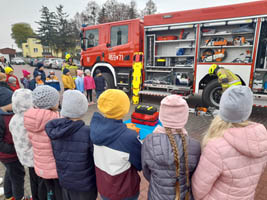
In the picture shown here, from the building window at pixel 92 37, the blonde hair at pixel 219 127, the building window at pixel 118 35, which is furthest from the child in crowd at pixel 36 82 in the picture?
the blonde hair at pixel 219 127

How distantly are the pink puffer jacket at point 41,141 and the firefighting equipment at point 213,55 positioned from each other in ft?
18.9

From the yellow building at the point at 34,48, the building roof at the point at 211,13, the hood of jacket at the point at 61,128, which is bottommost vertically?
the hood of jacket at the point at 61,128

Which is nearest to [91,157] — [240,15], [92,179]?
[92,179]

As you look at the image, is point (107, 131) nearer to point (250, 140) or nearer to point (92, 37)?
point (250, 140)

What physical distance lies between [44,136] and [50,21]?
1995 inches

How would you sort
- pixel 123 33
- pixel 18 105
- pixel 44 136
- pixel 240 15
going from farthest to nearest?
pixel 123 33, pixel 240 15, pixel 18 105, pixel 44 136

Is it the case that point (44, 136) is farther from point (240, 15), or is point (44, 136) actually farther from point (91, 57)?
point (91, 57)

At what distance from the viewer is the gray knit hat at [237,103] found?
4.13 ft

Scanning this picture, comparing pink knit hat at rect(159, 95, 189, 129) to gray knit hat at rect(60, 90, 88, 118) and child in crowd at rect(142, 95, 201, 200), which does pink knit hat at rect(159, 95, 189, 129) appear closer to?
child in crowd at rect(142, 95, 201, 200)

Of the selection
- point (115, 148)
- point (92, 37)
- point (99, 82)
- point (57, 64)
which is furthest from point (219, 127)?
point (57, 64)

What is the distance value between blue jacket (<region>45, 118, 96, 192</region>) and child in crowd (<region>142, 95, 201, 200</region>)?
627 millimetres

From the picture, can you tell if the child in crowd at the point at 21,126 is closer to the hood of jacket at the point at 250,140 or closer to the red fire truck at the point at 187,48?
the hood of jacket at the point at 250,140

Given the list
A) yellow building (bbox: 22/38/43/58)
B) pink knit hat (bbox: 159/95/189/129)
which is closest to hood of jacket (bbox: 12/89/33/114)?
pink knit hat (bbox: 159/95/189/129)

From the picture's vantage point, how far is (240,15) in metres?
5.43
